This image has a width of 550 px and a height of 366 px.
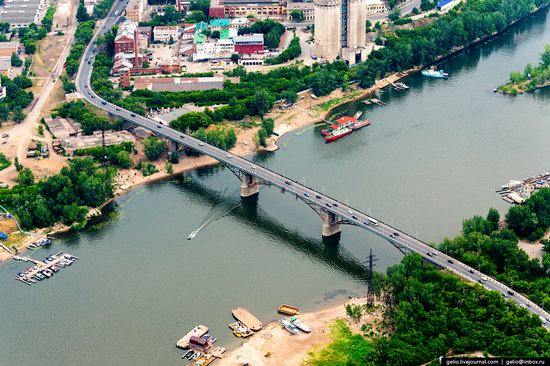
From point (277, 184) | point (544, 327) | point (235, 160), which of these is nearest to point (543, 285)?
point (544, 327)

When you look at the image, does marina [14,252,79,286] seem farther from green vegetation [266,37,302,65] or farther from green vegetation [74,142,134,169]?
green vegetation [266,37,302,65]

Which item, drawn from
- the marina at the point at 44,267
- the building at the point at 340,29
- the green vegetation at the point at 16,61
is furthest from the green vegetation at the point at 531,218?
the green vegetation at the point at 16,61

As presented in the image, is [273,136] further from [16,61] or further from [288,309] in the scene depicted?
[16,61]

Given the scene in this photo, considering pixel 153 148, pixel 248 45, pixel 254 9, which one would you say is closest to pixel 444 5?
pixel 254 9

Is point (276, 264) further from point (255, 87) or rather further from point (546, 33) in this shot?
point (546, 33)

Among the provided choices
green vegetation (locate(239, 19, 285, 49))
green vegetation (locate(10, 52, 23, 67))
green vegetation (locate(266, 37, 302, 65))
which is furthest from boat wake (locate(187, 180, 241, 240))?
green vegetation (locate(10, 52, 23, 67))

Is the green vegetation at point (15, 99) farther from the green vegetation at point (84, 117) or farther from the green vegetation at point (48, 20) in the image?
the green vegetation at point (48, 20)
